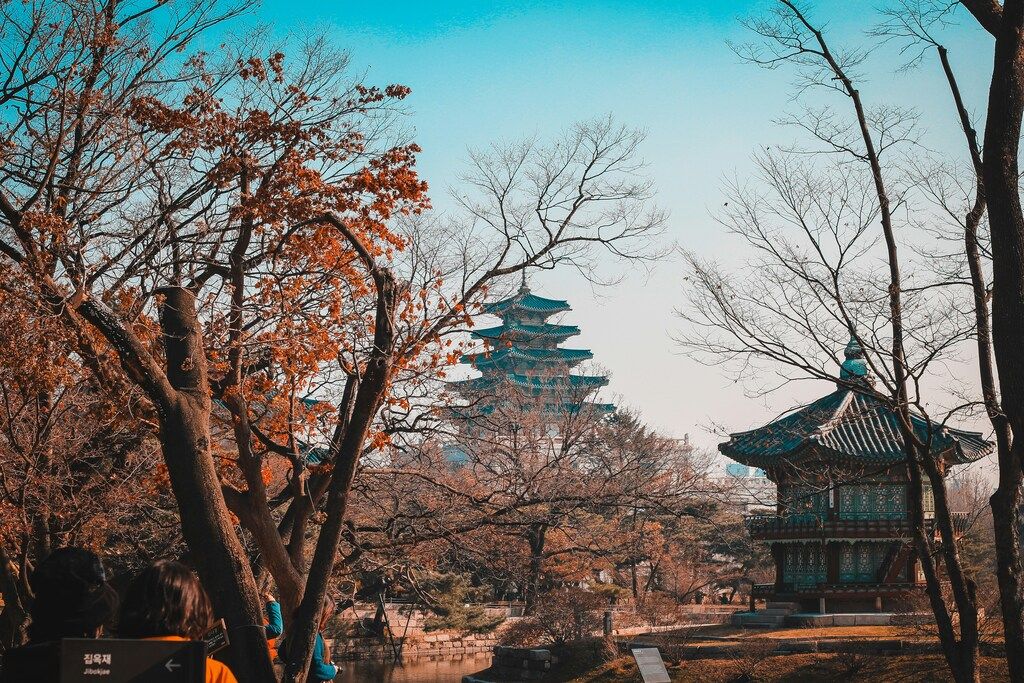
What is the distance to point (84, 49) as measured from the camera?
6.89m

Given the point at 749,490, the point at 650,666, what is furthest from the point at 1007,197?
A: the point at 650,666

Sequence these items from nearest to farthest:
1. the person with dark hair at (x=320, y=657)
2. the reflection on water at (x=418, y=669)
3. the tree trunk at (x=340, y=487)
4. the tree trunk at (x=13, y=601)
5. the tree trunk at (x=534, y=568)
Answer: the tree trunk at (x=340, y=487) < the person with dark hair at (x=320, y=657) < the tree trunk at (x=13, y=601) < the tree trunk at (x=534, y=568) < the reflection on water at (x=418, y=669)

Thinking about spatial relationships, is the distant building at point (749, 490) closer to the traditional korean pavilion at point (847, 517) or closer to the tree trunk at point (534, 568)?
the traditional korean pavilion at point (847, 517)

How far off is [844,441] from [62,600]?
1990 centimetres

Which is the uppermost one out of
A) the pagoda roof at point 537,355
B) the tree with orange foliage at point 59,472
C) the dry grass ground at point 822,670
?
the pagoda roof at point 537,355

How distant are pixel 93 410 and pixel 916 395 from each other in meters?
7.79

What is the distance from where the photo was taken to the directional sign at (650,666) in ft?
44.6

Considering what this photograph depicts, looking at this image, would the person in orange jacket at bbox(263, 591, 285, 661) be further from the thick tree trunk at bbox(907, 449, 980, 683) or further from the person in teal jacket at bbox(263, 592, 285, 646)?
the thick tree trunk at bbox(907, 449, 980, 683)

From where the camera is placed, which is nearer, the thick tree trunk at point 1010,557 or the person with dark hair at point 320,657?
the person with dark hair at point 320,657

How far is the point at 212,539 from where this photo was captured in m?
5.85

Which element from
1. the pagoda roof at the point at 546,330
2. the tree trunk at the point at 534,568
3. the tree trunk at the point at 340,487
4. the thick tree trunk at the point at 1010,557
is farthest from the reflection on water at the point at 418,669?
the pagoda roof at the point at 546,330

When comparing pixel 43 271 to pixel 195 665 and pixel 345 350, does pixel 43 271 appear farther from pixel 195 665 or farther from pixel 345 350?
pixel 195 665

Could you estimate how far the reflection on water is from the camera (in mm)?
24062

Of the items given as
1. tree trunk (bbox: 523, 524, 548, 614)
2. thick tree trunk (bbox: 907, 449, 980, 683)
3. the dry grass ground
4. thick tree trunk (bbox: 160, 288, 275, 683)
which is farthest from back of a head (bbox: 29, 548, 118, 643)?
tree trunk (bbox: 523, 524, 548, 614)
